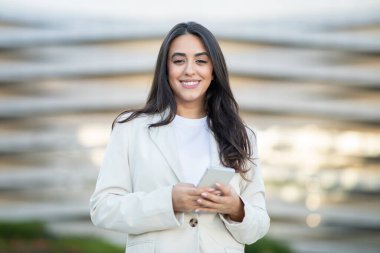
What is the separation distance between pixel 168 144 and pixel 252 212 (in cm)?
41

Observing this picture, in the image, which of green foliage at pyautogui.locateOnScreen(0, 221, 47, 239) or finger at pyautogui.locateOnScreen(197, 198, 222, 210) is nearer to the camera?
finger at pyautogui.locateOnScreen(197, 198, 222, 210)

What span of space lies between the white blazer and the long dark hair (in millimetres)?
47

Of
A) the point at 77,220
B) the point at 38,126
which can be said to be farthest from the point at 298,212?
the point at 38,126

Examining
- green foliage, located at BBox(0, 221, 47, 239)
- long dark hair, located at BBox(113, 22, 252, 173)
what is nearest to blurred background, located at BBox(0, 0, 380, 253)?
green foliage, located at BBox(0, 221, 47, 239)

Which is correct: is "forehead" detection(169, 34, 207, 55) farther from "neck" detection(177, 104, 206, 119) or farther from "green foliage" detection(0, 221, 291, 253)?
"green foliage" detection(0, 221, 291, 253)

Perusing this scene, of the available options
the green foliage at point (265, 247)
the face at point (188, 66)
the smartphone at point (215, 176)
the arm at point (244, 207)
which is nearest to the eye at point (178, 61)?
the face at point (188, 66)

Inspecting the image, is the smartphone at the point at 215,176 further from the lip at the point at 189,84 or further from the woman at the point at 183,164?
the lip at the point at 189,84

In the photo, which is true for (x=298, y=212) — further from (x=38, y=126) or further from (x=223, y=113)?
(x=223, y=113)

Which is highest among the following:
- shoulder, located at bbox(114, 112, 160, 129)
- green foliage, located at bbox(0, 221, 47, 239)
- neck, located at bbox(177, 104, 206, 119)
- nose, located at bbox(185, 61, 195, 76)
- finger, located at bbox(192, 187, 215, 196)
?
green foliage, located at bbox(0, 221, 47, 239)

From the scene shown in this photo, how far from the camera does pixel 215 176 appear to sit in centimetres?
354

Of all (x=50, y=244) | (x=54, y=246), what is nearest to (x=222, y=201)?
(x=54, y=246)

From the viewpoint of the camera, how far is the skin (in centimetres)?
362

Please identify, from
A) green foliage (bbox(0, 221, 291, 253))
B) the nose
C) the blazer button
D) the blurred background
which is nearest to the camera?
the blazer button

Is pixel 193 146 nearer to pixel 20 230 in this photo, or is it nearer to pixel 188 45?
pixel 188 45
